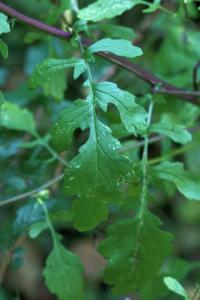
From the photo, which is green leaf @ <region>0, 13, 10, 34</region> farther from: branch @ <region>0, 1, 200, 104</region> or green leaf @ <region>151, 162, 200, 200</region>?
green leaf @ <region>151, 162, 200, 200</region>

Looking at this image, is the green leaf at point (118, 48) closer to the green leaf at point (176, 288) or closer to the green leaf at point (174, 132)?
the green leaf at point (174, 132)

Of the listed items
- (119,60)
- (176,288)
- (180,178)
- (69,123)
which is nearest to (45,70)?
(69,123)

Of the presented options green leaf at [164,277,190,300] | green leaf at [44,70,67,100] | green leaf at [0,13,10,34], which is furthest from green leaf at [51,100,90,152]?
green leaf at [44,70,67,100]

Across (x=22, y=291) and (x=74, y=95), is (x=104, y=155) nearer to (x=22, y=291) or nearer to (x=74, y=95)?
(x=74, y=95)

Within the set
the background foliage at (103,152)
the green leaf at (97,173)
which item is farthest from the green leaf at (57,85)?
the green leaf at (97,173)

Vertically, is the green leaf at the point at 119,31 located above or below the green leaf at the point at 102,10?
below

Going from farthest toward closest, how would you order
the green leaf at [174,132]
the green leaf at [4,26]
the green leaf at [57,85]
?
the green leaf at [57,85], the green leaf at [174,132], the green leaf at [4,26]
